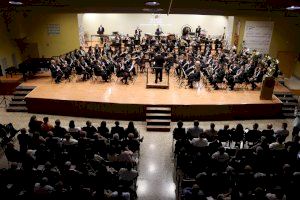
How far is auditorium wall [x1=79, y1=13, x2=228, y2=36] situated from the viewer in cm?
2589

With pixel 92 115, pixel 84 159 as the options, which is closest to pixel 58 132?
pixel 84 159

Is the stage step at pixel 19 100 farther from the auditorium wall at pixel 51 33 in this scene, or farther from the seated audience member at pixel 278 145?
the seated audience member at pixel 278 145

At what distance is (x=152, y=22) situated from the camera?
26.0 meters

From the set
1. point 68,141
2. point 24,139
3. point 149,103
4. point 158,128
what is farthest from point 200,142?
point 24,139

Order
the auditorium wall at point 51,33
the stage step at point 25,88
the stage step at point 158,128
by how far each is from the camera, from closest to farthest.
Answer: the stage step at point 158,128
the stage step at point 25,88
the auditorium wall at point 51,33

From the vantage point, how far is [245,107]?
13.7m

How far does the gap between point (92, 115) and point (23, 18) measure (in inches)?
423

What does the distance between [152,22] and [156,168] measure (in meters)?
18.3

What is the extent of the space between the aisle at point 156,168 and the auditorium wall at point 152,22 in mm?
15689

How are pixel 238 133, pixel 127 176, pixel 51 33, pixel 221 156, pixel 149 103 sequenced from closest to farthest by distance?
pixel 127 176
pixel 221 156
pixel 238 133
pixel 149 103
pixel 51 33

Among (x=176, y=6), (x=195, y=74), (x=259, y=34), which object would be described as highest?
(x=176, y=6)

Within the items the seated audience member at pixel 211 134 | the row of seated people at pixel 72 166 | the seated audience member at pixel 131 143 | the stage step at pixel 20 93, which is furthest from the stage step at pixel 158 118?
the stage step at pixel 20 93

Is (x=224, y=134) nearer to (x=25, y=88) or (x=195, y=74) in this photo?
(x=195, y=74)

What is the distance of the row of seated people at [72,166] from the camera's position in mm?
7309
